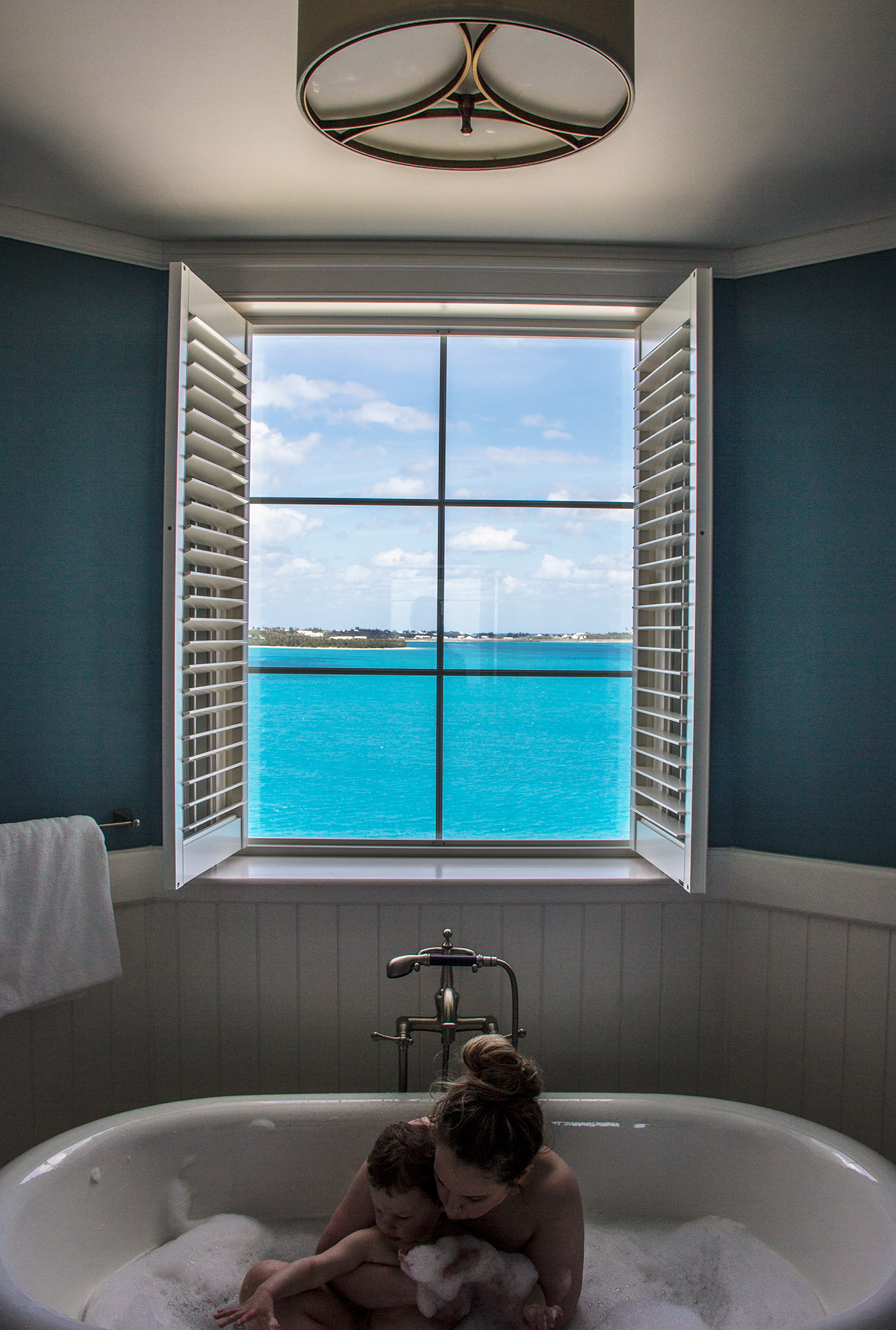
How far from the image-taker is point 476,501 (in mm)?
2398

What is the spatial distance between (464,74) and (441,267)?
990 mm

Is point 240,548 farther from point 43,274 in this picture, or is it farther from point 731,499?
point 731,499

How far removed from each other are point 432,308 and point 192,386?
0.73m

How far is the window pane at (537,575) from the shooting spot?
2400mm

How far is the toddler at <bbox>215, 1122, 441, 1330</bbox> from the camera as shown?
1532 millimetres

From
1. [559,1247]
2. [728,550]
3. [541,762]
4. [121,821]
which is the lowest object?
[559,1247]

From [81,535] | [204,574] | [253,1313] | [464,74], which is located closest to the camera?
[464,74]

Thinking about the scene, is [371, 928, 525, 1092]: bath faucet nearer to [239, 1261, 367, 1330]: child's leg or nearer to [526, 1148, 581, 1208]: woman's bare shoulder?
[526, 1148, 581, 1208]: woman's bare shoulder

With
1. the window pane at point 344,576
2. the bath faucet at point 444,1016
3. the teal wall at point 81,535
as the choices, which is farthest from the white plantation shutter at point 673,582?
the teal wall at point 81,535

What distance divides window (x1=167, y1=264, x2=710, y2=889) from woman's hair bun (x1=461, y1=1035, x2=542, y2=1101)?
2.81ft

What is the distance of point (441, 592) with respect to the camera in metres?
2.40

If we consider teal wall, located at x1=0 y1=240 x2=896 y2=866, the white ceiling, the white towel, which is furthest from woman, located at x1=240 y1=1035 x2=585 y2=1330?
the white ceiling

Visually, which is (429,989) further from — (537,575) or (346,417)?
(346,417)

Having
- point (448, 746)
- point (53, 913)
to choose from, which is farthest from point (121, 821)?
point (448, 746)
